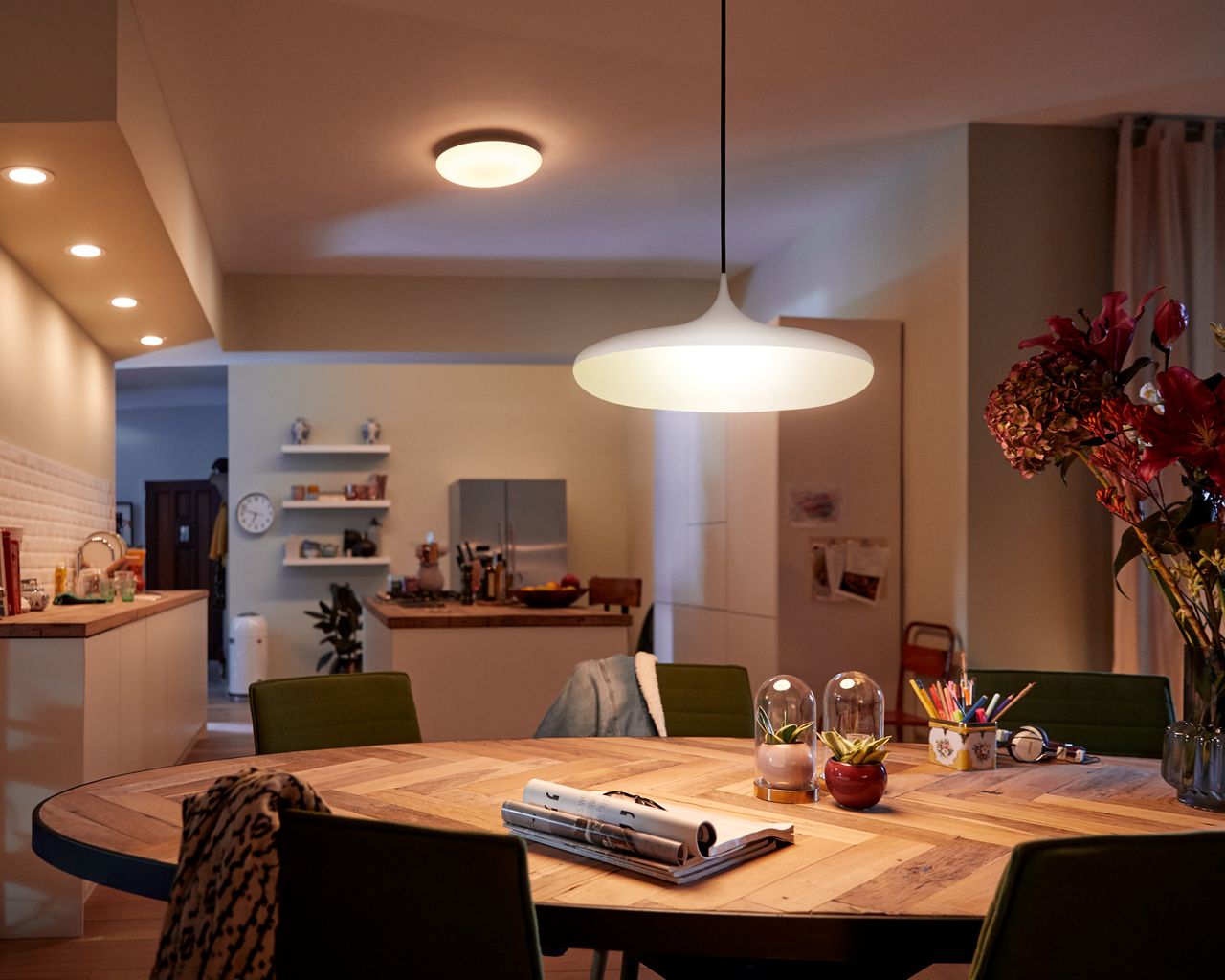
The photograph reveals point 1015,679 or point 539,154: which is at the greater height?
point 539,154

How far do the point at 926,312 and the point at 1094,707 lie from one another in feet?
7.78

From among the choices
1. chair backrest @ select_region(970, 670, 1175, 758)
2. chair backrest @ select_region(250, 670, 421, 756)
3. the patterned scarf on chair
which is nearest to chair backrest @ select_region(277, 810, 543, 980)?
the patterned scarf on chair

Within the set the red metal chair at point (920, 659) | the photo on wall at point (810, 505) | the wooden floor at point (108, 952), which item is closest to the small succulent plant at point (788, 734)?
the wooden floor at point (108, 952)

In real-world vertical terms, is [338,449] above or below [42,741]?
above

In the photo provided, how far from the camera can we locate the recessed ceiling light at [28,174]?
3.22 m

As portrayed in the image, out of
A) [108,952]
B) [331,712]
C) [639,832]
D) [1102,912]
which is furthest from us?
[108,952]

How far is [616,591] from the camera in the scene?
541 centimetres

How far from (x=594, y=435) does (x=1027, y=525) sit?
5215 mm

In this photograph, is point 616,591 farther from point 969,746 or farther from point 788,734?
point 788,734

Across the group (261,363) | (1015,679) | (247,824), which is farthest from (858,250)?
(261,363)

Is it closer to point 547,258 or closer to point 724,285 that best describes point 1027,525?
point 724,285

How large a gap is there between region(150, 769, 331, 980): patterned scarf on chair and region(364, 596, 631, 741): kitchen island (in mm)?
3302

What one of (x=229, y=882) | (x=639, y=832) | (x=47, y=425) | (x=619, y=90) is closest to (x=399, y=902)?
(x=229, y=882)

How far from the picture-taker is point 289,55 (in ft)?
11.9
